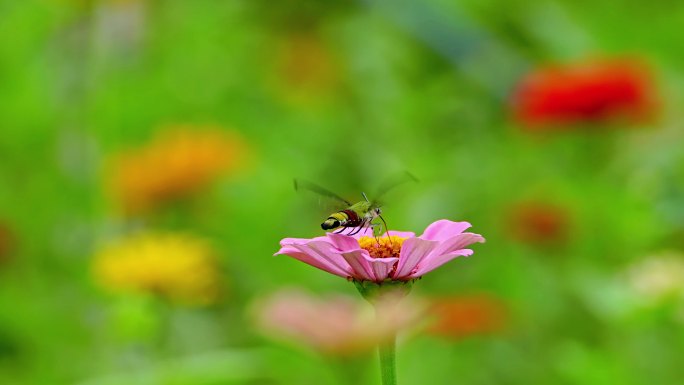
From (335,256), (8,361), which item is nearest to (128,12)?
(8,361)

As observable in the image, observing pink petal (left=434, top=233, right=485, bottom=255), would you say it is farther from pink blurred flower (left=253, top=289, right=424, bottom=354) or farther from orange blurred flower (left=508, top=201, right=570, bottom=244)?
orange blurred flower (left=508, top=201, right=570, bottom=244)

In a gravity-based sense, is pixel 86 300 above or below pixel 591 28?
below

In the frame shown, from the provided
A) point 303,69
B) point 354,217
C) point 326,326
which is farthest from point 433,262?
point 303,69

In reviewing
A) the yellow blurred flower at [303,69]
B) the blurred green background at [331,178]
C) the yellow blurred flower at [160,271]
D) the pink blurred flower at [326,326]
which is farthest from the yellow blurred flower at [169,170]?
A: the yellow blurred flower at [303,69]

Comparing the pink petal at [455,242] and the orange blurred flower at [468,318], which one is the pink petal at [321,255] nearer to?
the pink petal at [455,242]

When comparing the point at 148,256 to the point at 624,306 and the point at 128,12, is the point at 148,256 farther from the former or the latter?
the point at 128,12

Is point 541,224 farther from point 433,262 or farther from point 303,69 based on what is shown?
point 303,69
